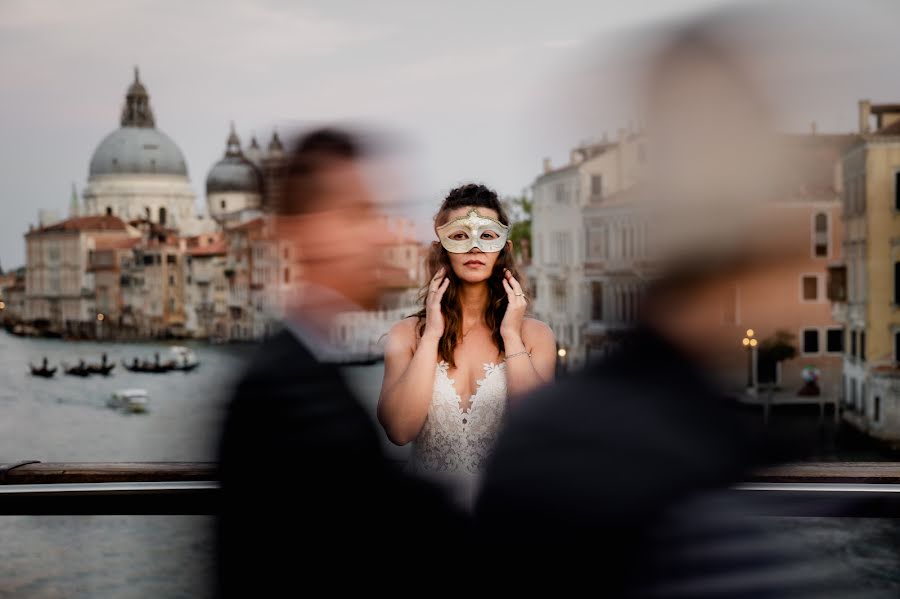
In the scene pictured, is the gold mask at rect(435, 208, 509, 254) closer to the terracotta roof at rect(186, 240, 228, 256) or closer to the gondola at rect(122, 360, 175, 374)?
the gondola at rect(122, 360, 175, 374)

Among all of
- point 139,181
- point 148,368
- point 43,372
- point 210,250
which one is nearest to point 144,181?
point 139,181

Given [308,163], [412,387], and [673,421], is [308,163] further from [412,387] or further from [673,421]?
[673,421]

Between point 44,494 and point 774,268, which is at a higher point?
point 774,268

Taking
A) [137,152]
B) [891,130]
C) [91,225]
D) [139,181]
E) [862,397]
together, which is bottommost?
[862,397]

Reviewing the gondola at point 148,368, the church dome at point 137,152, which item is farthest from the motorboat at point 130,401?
the church dome at point 137,152

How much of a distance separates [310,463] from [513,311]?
0.60 ft

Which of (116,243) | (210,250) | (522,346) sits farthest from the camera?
(116,243)

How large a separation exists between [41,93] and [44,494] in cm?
2602

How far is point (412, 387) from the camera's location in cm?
86

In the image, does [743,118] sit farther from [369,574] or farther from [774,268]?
[369,574]

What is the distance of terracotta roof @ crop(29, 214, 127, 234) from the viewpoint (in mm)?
43938

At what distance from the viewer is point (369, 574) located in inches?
33.0

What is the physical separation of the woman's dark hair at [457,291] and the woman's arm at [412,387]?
0.05ft

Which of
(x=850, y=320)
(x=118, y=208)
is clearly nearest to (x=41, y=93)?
(x=850, y=320)
